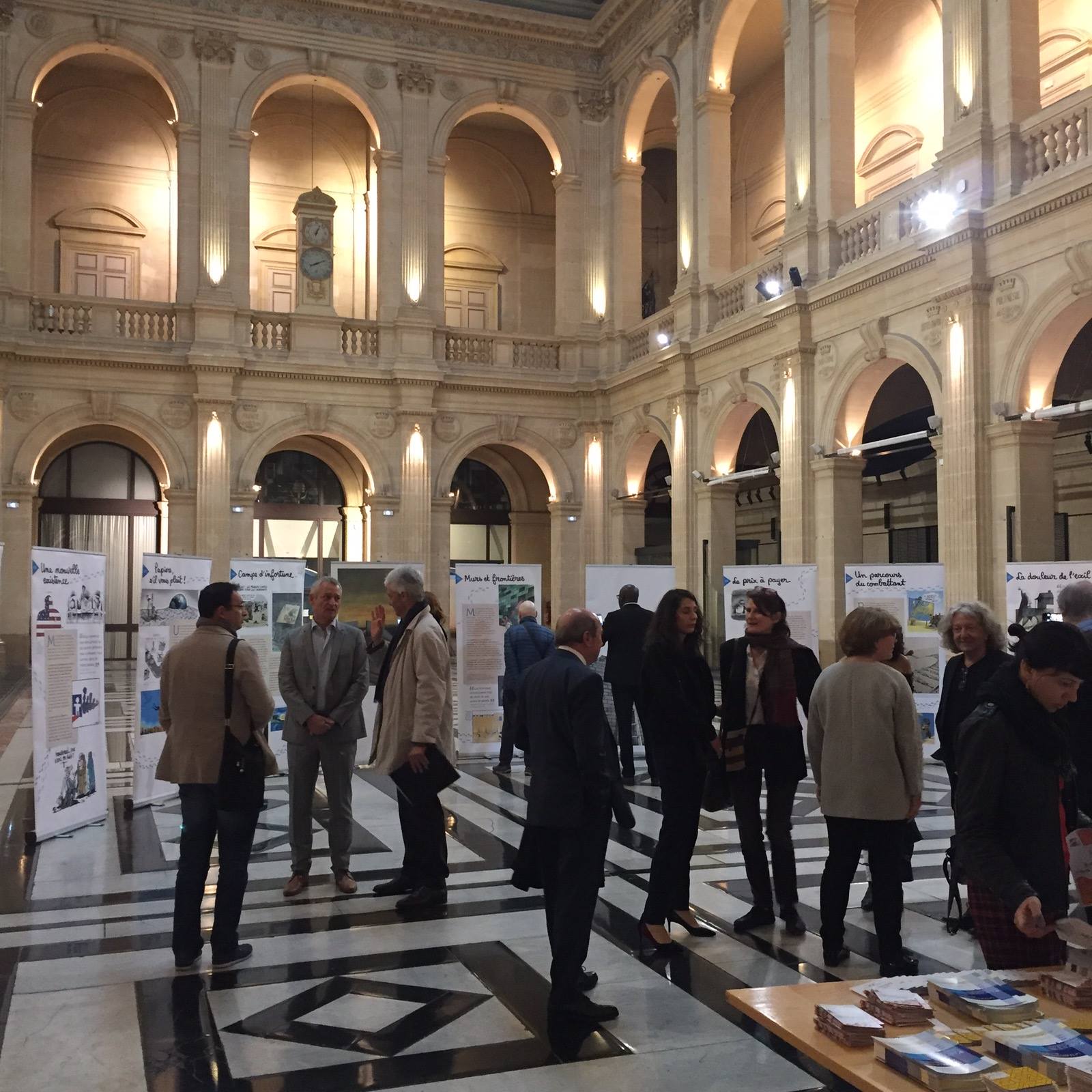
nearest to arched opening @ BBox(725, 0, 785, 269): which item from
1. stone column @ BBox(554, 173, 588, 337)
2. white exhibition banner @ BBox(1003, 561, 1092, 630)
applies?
stone column @ BBox(554, 173, 588, 337)

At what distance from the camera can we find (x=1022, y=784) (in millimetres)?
2850

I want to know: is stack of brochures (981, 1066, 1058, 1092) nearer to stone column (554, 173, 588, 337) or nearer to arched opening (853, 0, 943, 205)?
arched opening (853, 0, 943, 205)

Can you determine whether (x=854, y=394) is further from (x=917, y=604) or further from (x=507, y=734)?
(x=507, y=734)

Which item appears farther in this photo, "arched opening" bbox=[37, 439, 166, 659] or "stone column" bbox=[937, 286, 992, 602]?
"arched opening" bbox=[37, 439, 166, 659]

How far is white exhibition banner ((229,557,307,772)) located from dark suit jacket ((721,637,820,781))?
5136 millimetres

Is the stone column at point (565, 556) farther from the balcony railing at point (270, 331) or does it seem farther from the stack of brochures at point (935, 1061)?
the stack of brochures at point (935, 1061)

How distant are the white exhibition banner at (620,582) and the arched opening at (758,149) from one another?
36.5 ft

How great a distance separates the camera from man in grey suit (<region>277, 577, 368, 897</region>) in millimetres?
5863

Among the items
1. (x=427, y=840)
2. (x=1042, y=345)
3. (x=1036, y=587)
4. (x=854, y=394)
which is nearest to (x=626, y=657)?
(x=1036, y=587)

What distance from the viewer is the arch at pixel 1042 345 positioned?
37.4 feet

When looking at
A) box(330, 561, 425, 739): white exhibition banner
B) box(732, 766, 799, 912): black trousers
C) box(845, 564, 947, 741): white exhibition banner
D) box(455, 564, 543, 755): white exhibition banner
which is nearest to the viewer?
box(732, 766, 799, 912): black trousers

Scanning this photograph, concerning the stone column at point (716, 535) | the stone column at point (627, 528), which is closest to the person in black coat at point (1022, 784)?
the stone column at point (716, 535)

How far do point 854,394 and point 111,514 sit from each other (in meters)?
14.3

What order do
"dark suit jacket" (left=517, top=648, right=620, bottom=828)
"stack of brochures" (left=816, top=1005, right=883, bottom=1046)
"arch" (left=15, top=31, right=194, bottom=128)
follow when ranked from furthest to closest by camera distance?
"arch" (left=15, top=31, right=194, bottom=128) < "dark suit jacket" (left=517, top=648, right=620, bottom=828) < "stack of brochures" (left=816, top=1005, right=883, bottom=1046)
